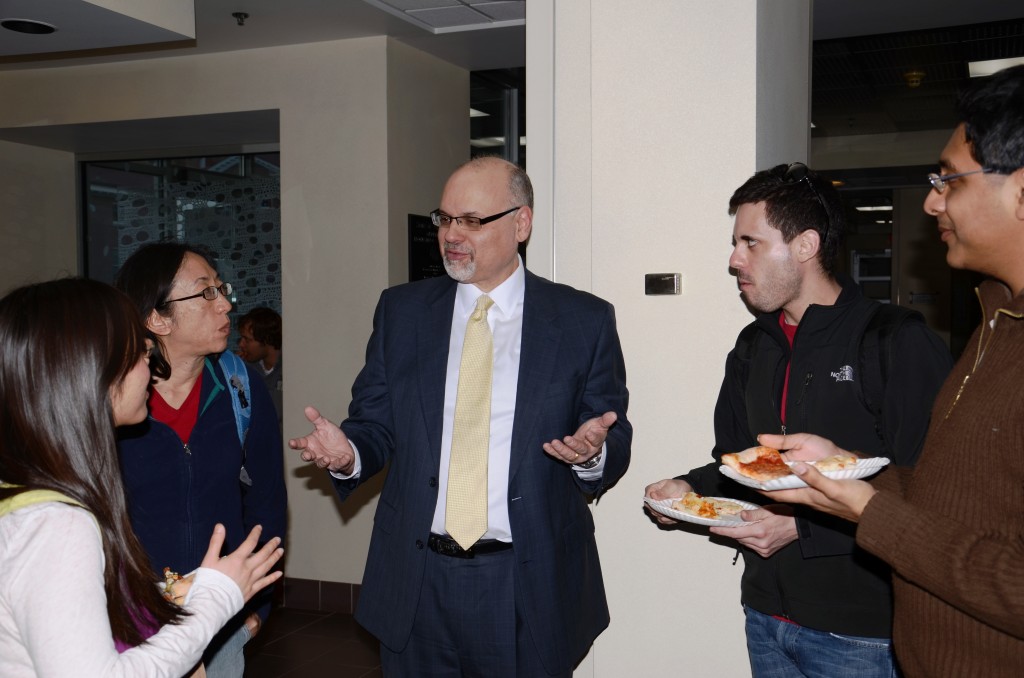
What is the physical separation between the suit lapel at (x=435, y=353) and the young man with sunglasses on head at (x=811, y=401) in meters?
0.67

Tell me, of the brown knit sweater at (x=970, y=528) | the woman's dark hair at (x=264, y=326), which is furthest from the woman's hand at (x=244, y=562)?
the woman's dark hair at (x=264, y=326)

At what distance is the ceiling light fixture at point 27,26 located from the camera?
4.15 metres

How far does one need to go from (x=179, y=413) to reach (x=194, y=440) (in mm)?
100

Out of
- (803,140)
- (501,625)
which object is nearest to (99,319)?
(501,625)

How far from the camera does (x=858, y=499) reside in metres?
1.57

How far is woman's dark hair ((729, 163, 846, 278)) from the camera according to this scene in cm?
235

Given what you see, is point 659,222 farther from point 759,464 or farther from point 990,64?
point 990,64

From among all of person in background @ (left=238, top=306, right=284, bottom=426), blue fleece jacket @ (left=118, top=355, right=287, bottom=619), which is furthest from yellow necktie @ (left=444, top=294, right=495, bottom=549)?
person in background @ (left=238, top=306, right=284, bottom=426)

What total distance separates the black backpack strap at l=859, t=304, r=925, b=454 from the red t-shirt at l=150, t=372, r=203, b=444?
1.84m

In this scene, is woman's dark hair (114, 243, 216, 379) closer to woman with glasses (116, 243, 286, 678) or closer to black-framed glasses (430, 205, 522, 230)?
woman with glasses (116, 243, 286, 678)

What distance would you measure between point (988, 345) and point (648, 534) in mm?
1476

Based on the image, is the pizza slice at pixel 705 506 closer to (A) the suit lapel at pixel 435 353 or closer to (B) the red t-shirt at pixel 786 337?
(B) the red t-shirt at pixel 786 337

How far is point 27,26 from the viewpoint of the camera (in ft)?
13.9

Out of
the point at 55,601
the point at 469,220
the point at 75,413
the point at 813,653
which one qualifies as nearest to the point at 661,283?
the point at 469,220
